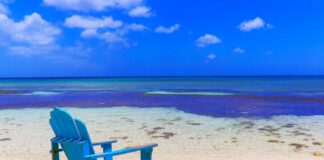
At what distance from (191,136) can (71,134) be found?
602 centimetres

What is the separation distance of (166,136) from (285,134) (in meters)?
3.33

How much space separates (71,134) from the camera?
4273 mm

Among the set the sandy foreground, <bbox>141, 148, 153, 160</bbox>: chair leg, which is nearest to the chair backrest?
<bbox>141, 148, 153, 160</bbox>: chair leg

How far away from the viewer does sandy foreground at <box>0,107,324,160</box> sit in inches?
309

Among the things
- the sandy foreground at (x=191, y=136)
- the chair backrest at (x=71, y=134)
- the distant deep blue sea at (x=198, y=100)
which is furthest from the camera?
the distant deep blue sea at (x=198, y=100)

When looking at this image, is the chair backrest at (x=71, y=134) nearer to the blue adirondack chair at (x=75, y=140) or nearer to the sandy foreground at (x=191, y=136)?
the blue adirondack chair at (x=75, y=140)

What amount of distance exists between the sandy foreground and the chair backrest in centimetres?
305

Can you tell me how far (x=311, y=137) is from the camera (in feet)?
31.9

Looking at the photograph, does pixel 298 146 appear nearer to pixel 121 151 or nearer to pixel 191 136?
pixel 191 136

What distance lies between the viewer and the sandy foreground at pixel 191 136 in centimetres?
785

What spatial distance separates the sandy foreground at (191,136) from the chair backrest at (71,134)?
10.0ft

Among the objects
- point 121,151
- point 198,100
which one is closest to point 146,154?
point 121,151

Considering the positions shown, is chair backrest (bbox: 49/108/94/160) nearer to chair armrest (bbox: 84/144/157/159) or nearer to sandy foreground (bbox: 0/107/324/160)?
chair armrest (bbox: 84/144/157/159)

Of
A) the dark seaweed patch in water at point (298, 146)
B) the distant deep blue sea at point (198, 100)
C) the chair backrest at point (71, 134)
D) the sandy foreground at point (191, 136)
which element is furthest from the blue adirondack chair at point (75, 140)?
the distant deep blue sea at point (198, 100)
